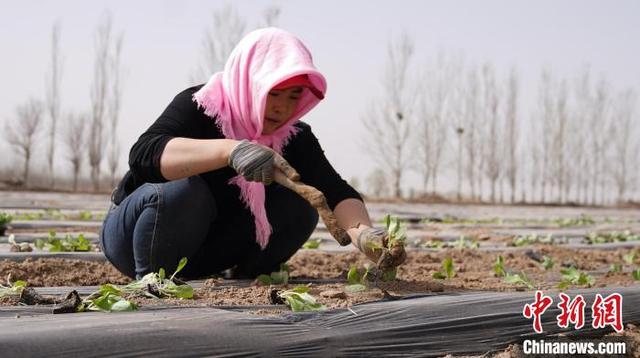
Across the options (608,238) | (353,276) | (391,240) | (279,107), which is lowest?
(353,276)

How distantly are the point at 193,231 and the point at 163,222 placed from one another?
0.12 metres

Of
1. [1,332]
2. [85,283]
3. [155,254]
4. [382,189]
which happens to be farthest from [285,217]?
[382,189]

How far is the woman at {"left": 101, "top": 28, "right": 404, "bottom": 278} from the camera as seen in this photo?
207cm

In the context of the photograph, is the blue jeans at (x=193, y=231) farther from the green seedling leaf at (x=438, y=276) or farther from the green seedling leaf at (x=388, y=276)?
the green seedling leaf at (x=438, y=276)

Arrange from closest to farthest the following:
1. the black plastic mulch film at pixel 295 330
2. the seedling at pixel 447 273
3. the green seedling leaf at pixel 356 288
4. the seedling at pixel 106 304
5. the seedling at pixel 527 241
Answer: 1. the black plastic mulch film at pixel 295 330
2. the seedling at pixel 106 304
3. the green seedling leaf at pixel 356 288
4. the seedling at pixel 447 273
5. the seedling at pixel 527 241

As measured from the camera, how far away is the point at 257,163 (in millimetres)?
1782

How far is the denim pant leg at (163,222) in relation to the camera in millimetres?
2168

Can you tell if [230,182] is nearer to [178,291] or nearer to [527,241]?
[178,291]

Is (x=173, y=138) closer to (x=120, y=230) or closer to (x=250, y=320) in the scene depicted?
(x=120, y=230)

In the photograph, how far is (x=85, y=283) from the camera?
2.53m

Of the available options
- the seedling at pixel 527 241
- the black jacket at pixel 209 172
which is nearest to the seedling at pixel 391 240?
the black jacket at pixel 209 172

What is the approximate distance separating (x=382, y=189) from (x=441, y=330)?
2170cm

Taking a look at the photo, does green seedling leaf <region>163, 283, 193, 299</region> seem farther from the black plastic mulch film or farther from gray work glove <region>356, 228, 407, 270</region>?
gray work glove <region>356, 228, 407, 270</region>

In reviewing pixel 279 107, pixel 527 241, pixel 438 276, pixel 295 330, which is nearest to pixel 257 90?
pixel 279 107
